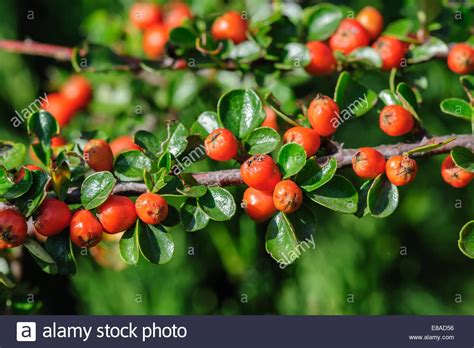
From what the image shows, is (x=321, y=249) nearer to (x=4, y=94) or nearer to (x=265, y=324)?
(x=265, y=324)

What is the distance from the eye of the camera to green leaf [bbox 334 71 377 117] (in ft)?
3.88

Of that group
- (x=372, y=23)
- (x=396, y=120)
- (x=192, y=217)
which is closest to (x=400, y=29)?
(x=372, y=23)

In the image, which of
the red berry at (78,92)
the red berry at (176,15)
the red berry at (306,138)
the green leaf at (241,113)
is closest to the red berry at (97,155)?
the green leaf at (241,113)

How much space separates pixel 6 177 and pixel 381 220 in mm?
1588

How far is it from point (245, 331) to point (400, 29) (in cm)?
88

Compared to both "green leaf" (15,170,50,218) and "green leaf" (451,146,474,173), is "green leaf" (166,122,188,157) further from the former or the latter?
"green leaf" (451,146,474,173)

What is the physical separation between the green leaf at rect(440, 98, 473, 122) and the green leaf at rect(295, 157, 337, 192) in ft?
0.95

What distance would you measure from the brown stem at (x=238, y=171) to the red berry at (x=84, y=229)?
0.05 meters

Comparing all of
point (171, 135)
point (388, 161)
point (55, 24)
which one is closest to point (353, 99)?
point (388, 161)

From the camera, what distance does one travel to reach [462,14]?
1.42 meters

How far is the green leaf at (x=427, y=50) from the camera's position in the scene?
1.33 m

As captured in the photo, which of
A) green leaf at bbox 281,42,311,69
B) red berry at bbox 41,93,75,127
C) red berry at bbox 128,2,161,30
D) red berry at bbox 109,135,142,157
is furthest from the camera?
red berry at bbox 41,93,75,127

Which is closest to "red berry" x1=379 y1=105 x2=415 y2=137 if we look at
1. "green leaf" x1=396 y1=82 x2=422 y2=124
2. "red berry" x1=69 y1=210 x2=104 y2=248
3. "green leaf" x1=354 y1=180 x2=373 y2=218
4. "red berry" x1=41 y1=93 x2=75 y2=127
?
"green leaf" x1=396 y1=82 x2=422 y2=124

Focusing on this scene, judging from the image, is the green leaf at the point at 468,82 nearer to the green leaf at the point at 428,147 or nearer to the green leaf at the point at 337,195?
the green leaf at the point at 428,147
